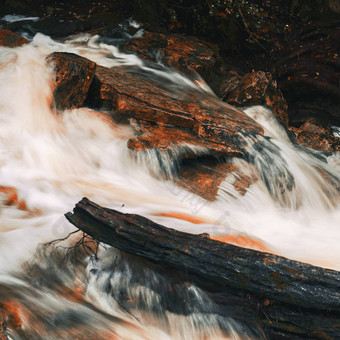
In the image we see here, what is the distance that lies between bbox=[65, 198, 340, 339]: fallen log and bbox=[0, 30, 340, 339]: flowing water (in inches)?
8.0

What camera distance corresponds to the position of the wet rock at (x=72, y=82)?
19.2ft

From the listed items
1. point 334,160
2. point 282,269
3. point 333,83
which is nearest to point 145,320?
point 282,269

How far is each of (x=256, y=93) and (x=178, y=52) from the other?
1.80 m

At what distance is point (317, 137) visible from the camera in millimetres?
7895

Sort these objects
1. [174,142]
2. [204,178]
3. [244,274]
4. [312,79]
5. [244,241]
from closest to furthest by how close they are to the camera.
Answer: [244,274], [244,241], [204,178], [174,142], [312,79]

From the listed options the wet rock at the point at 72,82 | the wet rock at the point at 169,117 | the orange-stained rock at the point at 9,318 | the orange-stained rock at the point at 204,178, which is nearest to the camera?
the orange-stained rock at the point at 9,318

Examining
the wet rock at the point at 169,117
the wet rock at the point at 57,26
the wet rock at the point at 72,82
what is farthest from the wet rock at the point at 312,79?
the wet rock at the point at 72,82

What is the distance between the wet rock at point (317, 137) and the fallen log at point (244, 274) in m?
5.00

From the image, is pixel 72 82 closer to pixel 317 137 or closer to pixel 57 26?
pixel 57 26

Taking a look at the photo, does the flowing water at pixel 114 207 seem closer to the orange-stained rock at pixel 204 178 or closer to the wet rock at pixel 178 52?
the orange-stained rock at pixel 204 178

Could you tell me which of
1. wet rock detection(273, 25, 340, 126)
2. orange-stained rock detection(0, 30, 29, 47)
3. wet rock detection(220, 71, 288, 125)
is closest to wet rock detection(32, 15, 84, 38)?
orange-stained rock detection(0, 30, 29, 47)

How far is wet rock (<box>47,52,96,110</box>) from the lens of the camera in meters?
5.84

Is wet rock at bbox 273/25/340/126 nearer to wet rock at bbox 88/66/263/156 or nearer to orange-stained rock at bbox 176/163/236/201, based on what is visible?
wet rock at bbox 88/66/263/156

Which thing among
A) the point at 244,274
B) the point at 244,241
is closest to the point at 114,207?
the point at 244,241
